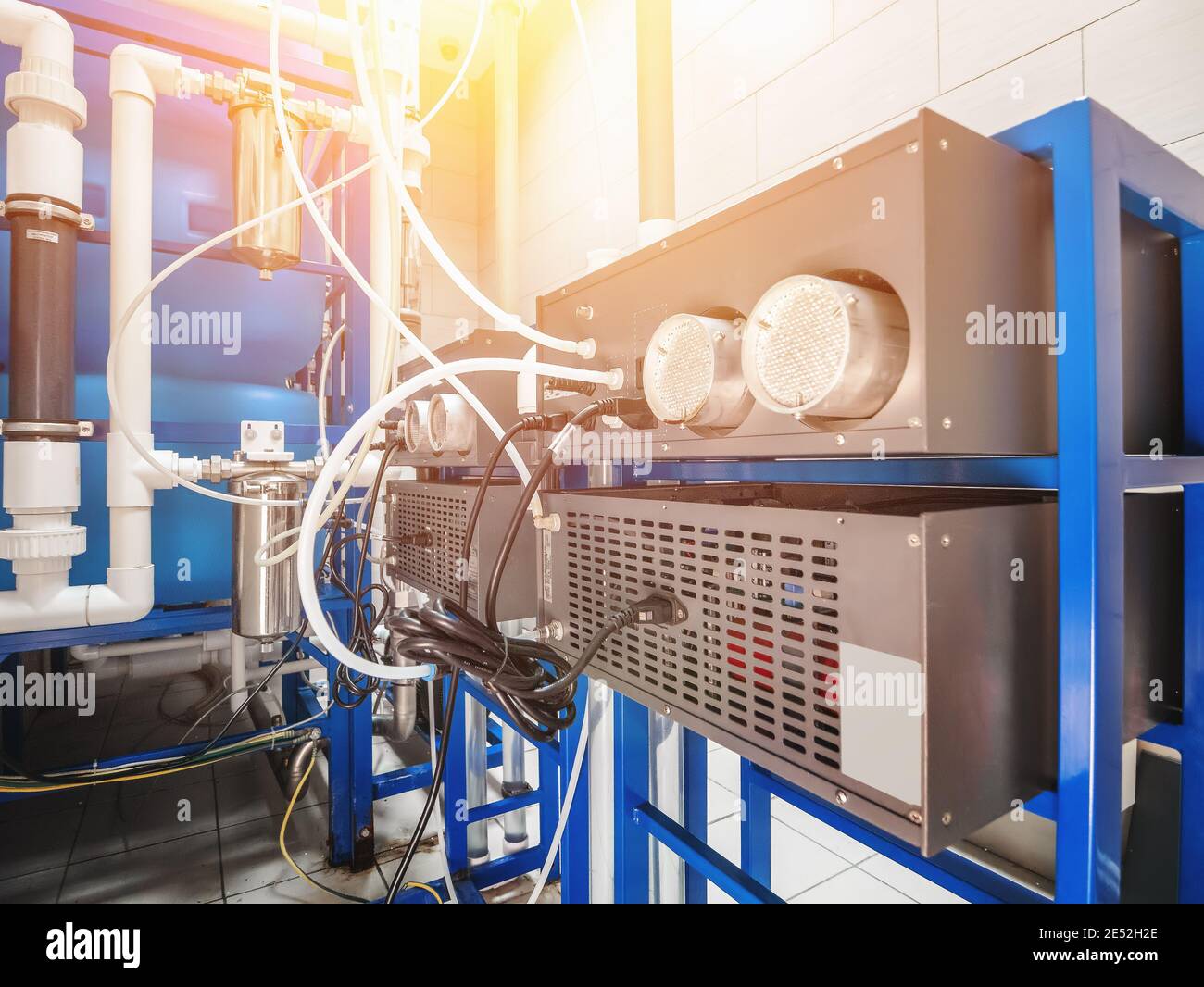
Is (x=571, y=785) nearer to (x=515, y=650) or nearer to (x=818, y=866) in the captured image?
(x=515, y=650)

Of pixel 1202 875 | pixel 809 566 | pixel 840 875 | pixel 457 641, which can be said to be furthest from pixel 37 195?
pixel 840 875

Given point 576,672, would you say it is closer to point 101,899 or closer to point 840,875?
point 840,875

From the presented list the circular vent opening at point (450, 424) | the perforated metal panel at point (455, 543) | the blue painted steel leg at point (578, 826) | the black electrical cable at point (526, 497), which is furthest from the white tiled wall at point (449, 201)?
the black electrical cable at point (526, 497)

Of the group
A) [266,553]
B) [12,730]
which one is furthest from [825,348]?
[12,730]

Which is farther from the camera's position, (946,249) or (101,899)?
(101,899)

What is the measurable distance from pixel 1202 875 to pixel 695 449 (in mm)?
590

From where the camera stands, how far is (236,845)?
1.61m

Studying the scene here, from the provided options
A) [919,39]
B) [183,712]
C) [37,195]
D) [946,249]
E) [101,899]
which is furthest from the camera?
[183,712]

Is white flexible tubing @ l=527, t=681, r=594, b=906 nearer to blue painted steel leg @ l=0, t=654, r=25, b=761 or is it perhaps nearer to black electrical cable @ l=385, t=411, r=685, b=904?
black electrical cable @ l=385, t=411, r=685, b=904

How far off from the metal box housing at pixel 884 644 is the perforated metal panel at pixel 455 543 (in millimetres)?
260

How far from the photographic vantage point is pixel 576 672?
1.71 ft

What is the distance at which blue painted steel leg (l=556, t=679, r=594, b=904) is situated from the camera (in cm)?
87

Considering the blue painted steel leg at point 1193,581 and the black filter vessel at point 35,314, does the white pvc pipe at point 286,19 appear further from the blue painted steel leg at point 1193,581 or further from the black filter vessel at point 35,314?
the blue painted steel leg at point 1193,581

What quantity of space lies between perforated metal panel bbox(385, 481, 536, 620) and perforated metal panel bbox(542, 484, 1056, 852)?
10.3 inches
